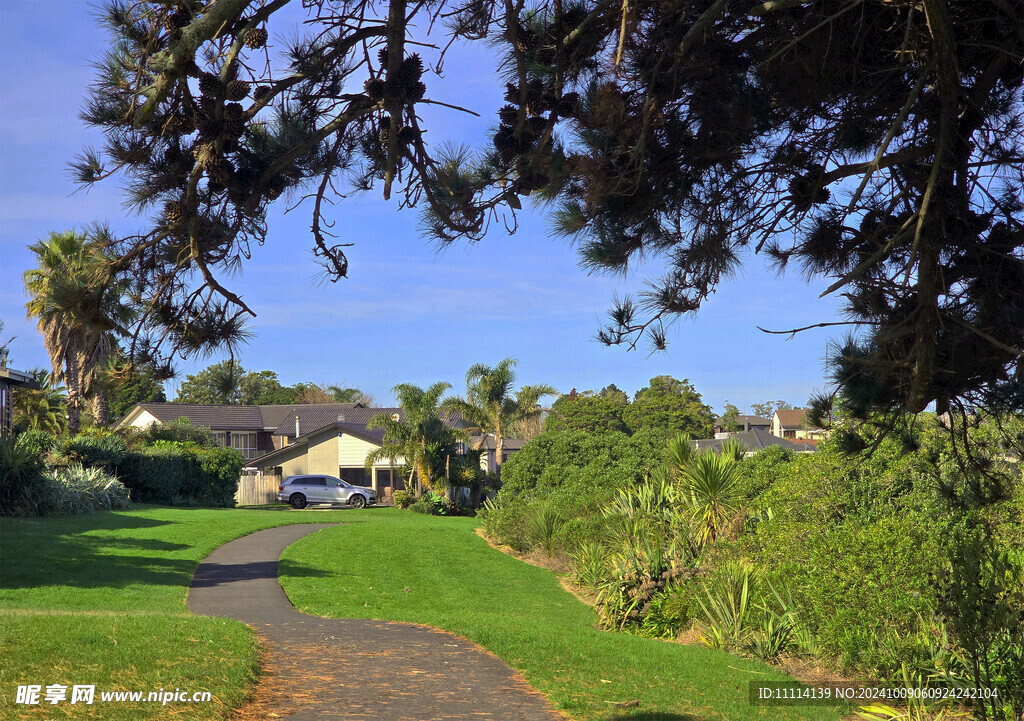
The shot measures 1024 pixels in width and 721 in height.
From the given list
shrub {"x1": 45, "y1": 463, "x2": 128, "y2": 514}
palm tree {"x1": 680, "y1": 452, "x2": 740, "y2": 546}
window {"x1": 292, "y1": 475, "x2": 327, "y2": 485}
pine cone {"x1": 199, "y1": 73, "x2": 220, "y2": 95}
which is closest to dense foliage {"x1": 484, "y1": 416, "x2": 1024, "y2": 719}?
palm tree {"x1": 680, "y1": 452, "x2": 740, "y2": 546}

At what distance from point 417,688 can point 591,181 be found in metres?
4.85

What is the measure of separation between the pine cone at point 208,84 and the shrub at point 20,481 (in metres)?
18.9

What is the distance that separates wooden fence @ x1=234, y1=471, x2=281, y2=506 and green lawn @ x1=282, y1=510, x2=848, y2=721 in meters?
17.3

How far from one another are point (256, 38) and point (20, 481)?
19629mm

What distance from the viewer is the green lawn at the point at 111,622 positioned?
6.69m

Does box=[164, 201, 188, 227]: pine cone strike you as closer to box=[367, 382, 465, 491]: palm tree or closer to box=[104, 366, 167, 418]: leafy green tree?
box=[104, 366, 167, 418]: leafy green tree

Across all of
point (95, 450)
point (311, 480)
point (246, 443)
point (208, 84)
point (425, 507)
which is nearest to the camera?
point (208, 84)

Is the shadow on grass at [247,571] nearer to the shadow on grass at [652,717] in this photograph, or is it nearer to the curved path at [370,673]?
the curved path at [370,673]

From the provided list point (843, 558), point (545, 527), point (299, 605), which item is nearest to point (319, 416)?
point (545, 527)

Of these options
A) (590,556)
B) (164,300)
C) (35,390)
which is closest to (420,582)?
(590,556)

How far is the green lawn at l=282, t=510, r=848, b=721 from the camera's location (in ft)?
26.3

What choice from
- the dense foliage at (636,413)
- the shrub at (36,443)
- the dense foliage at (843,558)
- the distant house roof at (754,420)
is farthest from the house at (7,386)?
the distant house roof at (754,420)

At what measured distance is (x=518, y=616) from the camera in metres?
A: 14.3

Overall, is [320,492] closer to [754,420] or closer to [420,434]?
[420,434]
